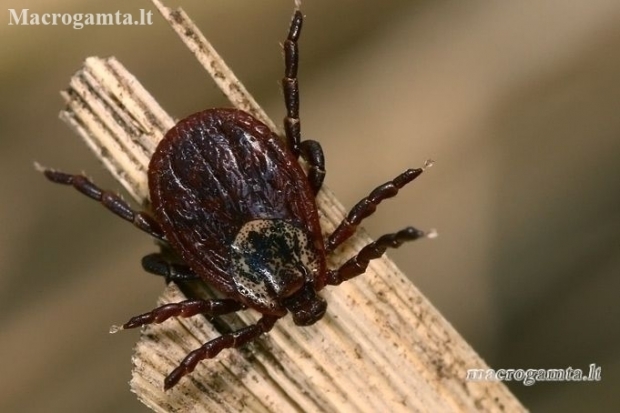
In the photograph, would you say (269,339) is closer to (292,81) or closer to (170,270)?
(170,270)

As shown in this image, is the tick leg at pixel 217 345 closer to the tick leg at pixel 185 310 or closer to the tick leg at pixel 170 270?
the tick leg at pixel 185 310

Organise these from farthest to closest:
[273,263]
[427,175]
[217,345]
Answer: [427,175]
[273,263]
[217,345]

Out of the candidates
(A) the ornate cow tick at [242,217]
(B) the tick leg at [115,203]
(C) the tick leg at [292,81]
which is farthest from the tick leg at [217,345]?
(C) the tick leg at [292,81]

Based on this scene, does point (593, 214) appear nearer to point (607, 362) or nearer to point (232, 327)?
point (607, 362)

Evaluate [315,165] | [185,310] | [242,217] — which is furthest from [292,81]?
[185,310]

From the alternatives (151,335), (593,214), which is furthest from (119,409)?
(593,214)

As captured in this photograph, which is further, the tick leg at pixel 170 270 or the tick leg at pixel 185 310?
the tick leg at pixel 170 270

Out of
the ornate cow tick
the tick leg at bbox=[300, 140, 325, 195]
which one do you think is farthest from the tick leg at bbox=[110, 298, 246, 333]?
the tick leg at bbox=[300, 140, 325, 195]
